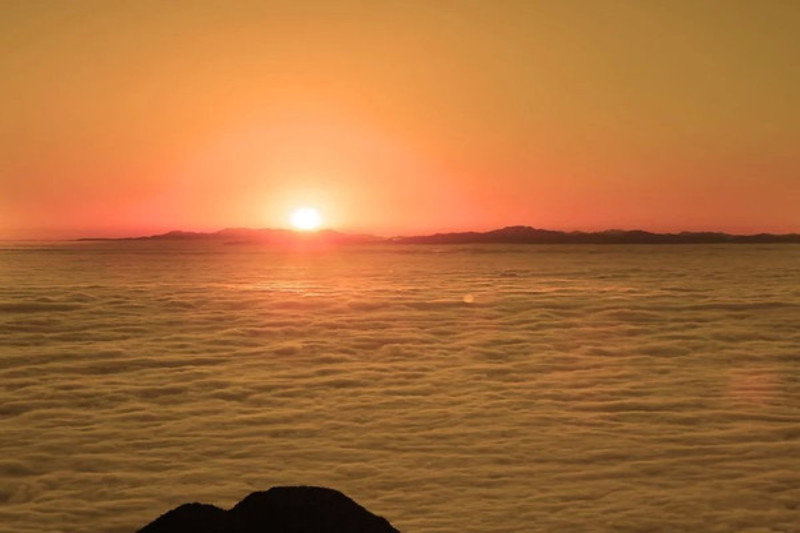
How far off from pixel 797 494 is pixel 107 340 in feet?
48.1

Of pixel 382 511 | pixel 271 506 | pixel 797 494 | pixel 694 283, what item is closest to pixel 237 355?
pixel 382 511

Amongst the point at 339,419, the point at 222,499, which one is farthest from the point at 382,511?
the point at 339,419

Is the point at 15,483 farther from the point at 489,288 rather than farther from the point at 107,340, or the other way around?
the point at 489,288

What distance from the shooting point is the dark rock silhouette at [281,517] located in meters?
3.66

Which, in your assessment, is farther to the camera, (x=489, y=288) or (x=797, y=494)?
(x=489, y=288)

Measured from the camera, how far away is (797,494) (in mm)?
7148

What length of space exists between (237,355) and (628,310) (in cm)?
1362

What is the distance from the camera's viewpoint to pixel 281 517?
367 centimetres

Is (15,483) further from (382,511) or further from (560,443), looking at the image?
(560,443)

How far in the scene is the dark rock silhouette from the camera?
3.66 metres

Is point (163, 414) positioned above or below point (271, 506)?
below

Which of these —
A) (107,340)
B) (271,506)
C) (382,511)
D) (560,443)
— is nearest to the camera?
(271,506)

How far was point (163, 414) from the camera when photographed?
1072 cm

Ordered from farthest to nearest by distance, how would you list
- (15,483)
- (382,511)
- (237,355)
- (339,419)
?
(237,355)
(339,419)
(15,483)
(382,511)
